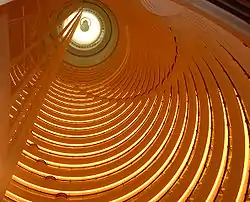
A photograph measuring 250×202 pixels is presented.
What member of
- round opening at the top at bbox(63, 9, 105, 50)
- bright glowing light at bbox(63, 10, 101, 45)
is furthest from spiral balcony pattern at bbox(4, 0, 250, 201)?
bright glowing light at bbox(63, 10, 101, 45)

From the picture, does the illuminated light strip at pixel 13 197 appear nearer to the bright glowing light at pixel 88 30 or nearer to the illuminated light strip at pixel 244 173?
the illuminated light strip at pixel 244 173

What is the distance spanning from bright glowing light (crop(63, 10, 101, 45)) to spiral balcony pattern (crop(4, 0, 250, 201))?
3.22ft

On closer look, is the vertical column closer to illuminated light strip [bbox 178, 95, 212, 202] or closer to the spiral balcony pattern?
the spiral balcony pattern

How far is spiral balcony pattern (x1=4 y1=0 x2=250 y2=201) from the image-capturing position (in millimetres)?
3854

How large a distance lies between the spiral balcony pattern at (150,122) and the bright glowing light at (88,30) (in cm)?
98

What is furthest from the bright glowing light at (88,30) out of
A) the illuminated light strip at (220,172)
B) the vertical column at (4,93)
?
the vertical column at (4,93)

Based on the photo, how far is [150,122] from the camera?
5.51 metres

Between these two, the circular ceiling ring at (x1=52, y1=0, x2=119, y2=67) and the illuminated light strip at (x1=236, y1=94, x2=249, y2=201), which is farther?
the circular ceiling ring at (x1=52, y1=0, x2=119, y2=67)

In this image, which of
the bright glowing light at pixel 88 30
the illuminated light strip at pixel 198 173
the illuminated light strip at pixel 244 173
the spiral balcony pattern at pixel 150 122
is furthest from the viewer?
the bright glowing light at pixel 88 30

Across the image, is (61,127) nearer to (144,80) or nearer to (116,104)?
(116,104)

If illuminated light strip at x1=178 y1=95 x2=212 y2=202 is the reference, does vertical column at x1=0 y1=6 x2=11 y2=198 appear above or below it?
below

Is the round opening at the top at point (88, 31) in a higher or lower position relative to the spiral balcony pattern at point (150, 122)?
higher

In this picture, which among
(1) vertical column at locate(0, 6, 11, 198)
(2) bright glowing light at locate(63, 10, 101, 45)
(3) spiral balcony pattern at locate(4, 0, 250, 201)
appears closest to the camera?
(1) vertical column at locate(0, 6, 11, 198)

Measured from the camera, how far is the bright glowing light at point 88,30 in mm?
8047
